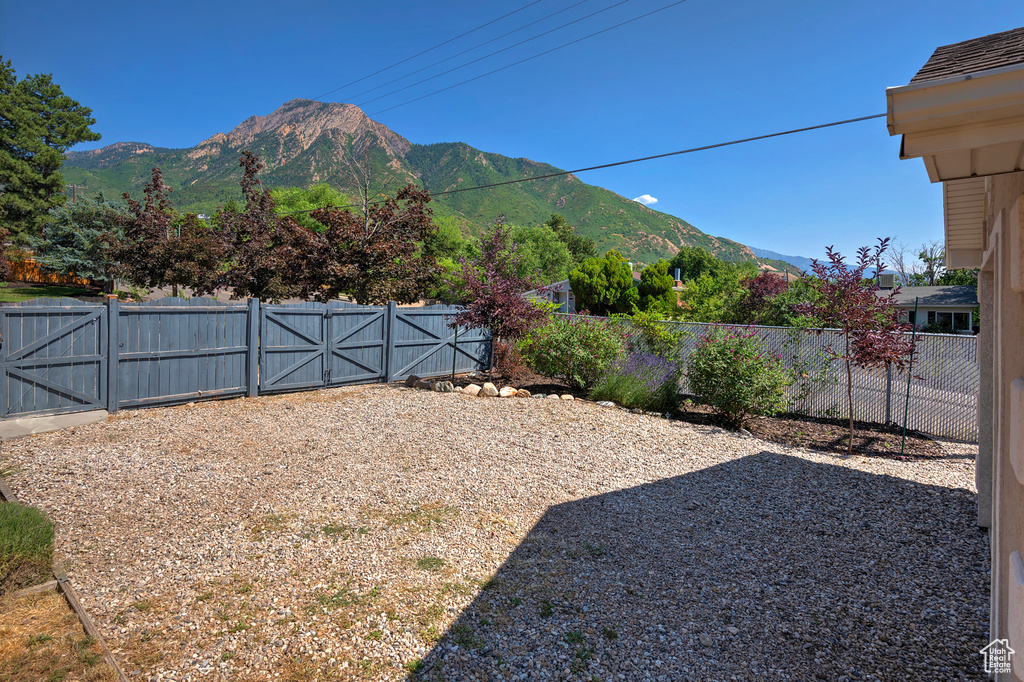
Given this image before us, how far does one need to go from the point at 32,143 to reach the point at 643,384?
45.6 meters

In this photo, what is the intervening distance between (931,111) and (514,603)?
314cm

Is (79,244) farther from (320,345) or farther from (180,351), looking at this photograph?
(180,351)

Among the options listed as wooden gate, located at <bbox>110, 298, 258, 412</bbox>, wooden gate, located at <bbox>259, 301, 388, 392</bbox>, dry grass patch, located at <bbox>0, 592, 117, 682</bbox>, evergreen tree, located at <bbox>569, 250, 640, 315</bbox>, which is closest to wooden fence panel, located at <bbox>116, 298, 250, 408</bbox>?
wooden gate, located at <bbox>110, 298, 258, 412</bbox>

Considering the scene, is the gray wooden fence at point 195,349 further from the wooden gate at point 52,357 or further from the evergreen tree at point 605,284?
the evergreen tree at point 605,284

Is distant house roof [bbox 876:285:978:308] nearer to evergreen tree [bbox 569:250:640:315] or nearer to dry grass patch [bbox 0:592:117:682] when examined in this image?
evergreen tree [bbox 569:250:640:315]

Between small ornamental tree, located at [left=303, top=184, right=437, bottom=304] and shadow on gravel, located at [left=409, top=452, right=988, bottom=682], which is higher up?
small ornamental tree, located at [left=303, top=184, right=437, bottom=304]

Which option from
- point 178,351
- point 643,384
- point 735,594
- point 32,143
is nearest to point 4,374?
point 178,351

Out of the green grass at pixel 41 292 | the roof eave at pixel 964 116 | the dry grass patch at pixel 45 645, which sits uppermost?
the green grass at pixel 41 292

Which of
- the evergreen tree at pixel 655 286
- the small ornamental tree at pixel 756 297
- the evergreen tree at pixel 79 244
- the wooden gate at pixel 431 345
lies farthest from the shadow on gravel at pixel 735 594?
the evergreen tree at pixel 79 244

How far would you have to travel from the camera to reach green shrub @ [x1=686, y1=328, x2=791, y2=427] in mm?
7672

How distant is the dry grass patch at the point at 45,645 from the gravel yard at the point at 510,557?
131 mm

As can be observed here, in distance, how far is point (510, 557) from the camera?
3.70m

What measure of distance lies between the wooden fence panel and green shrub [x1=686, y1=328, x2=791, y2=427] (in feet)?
26.8

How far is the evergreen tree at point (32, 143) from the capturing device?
3269 centimetres
